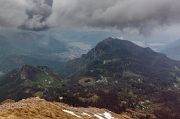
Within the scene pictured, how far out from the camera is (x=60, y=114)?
62750 mm

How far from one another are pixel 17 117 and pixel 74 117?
21315mm

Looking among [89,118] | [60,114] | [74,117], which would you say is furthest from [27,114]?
[89,118]

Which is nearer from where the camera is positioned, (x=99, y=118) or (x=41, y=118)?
(x=41, y=118)

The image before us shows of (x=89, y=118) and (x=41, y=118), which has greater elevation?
(x=41, y=118)

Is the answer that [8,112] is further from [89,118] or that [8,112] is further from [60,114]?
[89,118]

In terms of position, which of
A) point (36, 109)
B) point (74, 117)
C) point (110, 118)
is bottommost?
point (110, 118)

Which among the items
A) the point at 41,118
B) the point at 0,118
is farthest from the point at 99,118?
the point at 0,118

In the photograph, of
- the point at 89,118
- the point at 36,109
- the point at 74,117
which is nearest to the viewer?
the point at 36,109

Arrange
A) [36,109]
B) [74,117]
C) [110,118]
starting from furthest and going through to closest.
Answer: [110,118] → [74,117] → [36,109]

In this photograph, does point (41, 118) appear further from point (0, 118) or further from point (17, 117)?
point (0, 118)

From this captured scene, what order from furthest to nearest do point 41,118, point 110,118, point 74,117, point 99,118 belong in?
point 110,118 < point 99,118 < point 74,117 < point 41,118

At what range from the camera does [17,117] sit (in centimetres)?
4944

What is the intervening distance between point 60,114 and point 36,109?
27.5 ft

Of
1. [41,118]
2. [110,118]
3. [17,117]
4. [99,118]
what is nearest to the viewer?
[17,117]
